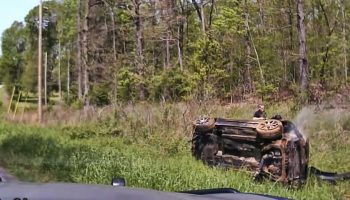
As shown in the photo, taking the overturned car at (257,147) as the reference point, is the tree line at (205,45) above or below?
above

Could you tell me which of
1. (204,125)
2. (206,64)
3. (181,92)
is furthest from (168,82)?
(204,125)

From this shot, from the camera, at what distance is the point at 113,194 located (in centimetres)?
235

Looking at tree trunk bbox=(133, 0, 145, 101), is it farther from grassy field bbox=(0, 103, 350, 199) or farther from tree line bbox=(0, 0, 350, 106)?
grassy field bbox=(0, 103, 350, 199)

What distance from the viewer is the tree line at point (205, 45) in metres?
32.8

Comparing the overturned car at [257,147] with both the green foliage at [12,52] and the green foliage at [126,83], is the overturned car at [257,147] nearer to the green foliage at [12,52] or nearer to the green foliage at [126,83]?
the green foliage at [126,83]

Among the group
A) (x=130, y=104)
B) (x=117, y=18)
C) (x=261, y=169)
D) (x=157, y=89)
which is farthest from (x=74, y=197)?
(x=117, y=18)

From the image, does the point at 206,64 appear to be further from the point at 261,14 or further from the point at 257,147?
the point at 257,147

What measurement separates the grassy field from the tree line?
7.10 meters

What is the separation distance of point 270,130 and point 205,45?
17.9 m

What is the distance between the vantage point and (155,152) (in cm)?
1570

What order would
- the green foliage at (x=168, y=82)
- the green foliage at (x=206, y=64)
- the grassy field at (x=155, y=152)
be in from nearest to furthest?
the grassy field at (x=155, y=152) → the green foliage at (x=206, y=64) → the green foliage at (x=168, y=82)

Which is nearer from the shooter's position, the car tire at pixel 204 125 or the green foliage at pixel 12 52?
the car tire at pixel 204 125

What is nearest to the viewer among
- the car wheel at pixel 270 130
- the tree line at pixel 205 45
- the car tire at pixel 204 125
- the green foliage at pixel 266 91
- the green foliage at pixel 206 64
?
the car wheel at pixel 270 130

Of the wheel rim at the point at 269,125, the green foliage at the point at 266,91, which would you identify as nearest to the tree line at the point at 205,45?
the green foliage at the point at 266,91
